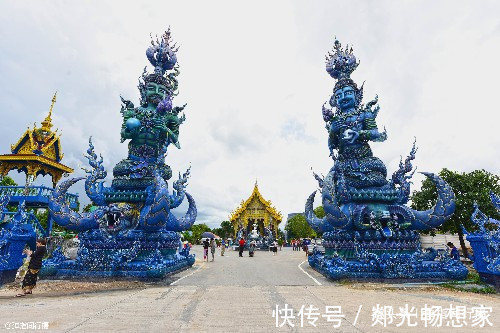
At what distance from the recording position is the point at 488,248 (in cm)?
842

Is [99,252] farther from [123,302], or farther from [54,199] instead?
[123,302]

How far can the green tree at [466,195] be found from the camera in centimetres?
1778

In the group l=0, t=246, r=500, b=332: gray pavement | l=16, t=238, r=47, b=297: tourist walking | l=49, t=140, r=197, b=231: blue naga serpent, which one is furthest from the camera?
l=49, t=140, r=197, b=231: blue naga serpent

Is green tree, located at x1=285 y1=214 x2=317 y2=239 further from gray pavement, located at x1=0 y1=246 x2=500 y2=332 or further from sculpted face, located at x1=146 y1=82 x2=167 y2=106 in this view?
gray pavement, located at x1=0 y1=246 x2=500 y2=332

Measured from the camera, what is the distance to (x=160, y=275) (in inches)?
368

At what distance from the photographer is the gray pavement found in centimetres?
461

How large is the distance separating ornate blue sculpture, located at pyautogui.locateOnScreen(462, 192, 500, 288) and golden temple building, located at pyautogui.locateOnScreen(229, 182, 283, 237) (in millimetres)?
27075

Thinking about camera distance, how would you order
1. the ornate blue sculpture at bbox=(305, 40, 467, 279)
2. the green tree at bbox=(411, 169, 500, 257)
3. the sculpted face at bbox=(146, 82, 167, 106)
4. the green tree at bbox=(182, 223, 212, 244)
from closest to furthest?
the ornate blue sculpture at bbox=(305, 40, 467, 279)
the sculpted face at bbox=(146, 82, 167, 106)
the green tree at bbox=(411, 169, 500, 257)
the green tree at bbox=(182, 223, 212, 244)

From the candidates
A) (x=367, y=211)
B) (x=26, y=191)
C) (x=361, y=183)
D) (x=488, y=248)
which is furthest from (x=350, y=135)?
(x=26, y=191)

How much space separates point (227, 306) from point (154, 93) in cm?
1022

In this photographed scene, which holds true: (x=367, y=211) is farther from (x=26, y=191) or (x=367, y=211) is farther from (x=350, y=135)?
(x=26, y=191)

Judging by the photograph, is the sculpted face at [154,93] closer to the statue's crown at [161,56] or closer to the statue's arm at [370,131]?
the statue's crown at [161,56]

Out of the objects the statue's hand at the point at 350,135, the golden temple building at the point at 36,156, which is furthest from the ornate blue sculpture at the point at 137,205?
the golden temple building at the point at 36,156

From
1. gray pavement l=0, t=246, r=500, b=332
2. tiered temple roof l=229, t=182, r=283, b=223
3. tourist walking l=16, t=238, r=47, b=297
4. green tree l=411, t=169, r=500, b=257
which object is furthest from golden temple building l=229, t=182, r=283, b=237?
tourist walking l=16, t=238, r=47, b=297
